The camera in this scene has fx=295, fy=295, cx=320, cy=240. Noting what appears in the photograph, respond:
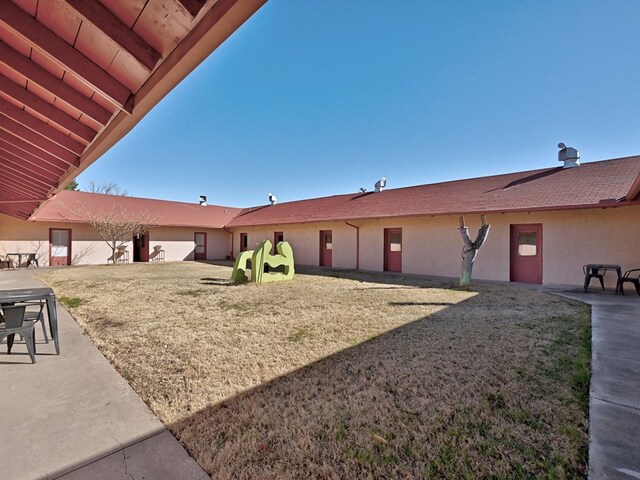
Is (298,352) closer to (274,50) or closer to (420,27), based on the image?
(274,50)

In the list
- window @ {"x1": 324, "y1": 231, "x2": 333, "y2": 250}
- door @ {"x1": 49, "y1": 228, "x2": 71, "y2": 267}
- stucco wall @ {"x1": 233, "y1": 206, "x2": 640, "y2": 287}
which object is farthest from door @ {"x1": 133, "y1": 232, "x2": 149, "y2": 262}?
stucco wall @ {"x1": 233, "y1": 206, "x2": 640, "y2": 287}

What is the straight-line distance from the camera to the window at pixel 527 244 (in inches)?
464

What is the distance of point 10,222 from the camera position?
16938 millimetres

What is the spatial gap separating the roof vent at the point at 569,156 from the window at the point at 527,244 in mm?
5174

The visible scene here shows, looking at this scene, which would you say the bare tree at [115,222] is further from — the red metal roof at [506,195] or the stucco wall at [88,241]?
the red metal roof at [506,195]

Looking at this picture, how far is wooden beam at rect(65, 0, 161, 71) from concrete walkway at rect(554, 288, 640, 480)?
13.6 ft

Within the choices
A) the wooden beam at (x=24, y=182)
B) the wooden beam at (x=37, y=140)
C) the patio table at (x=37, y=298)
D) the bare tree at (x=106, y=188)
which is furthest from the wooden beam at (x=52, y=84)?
the bare tree at (x=106, y=188)

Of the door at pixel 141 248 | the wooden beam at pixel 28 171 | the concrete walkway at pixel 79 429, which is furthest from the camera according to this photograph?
the door at pixel 141 248

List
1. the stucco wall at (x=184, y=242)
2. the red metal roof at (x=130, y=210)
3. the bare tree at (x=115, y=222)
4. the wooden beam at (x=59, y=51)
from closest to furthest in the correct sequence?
the wooden beam at (x=59, y=51) → the red metal roof at (x=130, y=210) → the bare tree at (x=115, y=222) → the stucco wall at (x=184, y=242)

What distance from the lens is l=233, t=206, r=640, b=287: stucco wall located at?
10.2 m

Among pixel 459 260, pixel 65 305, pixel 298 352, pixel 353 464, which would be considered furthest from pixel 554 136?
pixel 65 305

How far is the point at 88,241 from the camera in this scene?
19359 mm

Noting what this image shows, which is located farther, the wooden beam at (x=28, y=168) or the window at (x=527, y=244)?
the window at (x=527, y=244)

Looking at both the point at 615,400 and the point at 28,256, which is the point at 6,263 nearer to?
the point at 28,256
